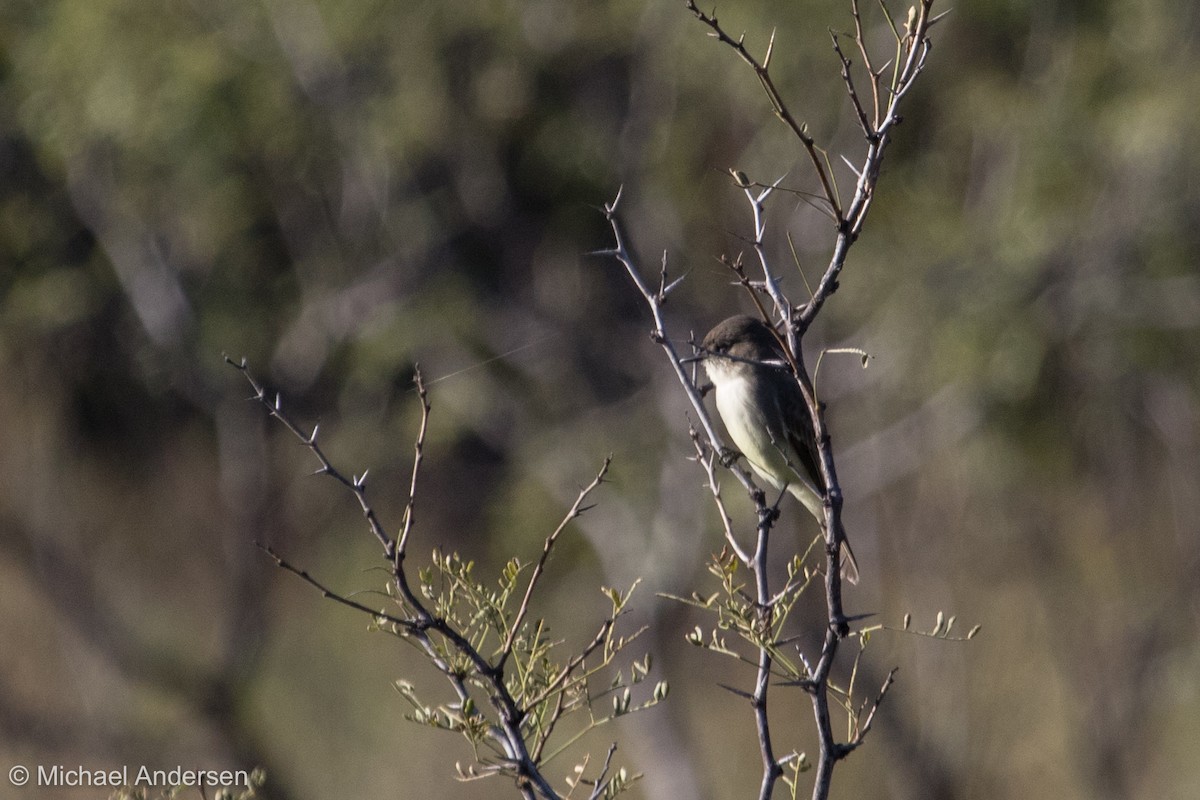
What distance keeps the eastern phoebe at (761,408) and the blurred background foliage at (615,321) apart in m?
2.91

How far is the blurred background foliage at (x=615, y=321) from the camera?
7871 millimetres

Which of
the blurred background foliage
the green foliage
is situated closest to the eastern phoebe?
the green foliage

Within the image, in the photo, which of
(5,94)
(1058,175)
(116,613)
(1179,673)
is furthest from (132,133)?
(1179,673)

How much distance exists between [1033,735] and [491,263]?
18.4 feet

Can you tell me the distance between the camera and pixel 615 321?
9547 mm

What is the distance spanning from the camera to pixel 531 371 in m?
9.38

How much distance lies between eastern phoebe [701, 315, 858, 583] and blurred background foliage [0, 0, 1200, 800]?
2.91 meters

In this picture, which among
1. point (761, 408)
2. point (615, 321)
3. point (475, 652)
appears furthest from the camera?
point (615, 321)

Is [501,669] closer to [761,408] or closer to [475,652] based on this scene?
[475,652]

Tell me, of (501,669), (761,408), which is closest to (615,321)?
(761,408)

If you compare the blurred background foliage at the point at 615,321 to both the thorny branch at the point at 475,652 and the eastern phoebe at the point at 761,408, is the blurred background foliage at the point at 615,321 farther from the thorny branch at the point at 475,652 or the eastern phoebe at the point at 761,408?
the thorny branch at the point at 475,652

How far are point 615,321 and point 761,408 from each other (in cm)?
495

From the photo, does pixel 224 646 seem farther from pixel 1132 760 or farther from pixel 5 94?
pixel 1132 760

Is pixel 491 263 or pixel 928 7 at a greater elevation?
pixel 491 263
